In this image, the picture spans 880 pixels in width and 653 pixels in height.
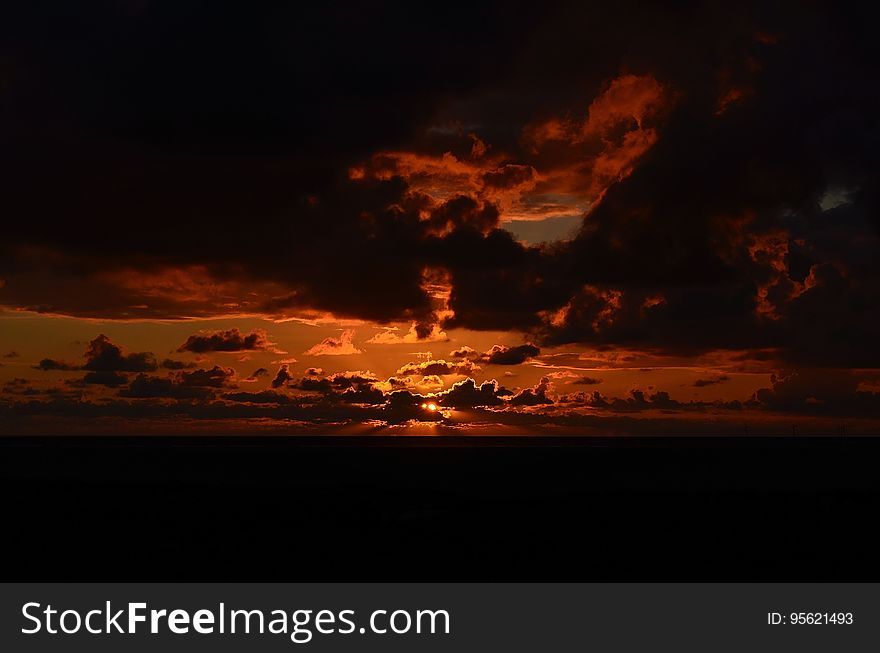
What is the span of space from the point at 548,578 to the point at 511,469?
7171 cm


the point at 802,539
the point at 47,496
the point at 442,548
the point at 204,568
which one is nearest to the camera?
the point at 204,568

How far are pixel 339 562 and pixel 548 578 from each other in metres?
6.94

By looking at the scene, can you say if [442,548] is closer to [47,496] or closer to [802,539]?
[802,539]
